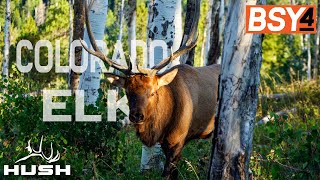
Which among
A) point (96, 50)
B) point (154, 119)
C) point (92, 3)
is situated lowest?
point (154, 119)

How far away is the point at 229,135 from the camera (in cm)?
603

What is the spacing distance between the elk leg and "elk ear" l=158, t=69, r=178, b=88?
33.9 inches

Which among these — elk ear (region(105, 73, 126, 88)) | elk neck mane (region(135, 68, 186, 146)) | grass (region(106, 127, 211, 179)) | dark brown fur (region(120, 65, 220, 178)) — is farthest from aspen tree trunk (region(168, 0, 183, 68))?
elk ear (region(105, 73, 126, 88))

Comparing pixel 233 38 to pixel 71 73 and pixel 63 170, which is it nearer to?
pixel 63 170

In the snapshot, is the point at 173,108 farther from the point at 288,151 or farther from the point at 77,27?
the point at 77,27

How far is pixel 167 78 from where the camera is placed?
8.05m

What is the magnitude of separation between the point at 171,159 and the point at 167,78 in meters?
1.09

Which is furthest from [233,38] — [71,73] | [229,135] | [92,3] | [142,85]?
[71,73]

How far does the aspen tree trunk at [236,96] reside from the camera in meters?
5.97

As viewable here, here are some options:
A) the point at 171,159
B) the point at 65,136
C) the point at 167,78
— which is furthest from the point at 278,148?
the point at 65,136

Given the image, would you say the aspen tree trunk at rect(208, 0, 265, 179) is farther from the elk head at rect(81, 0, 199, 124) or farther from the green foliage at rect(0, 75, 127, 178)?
the green foliage at rect(0, 75, 127, 178)

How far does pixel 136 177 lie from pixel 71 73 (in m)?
4.90

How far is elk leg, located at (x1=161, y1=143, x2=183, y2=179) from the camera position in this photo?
8148 mm

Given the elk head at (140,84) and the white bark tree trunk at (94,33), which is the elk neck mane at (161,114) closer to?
the elk head at (140,84)
